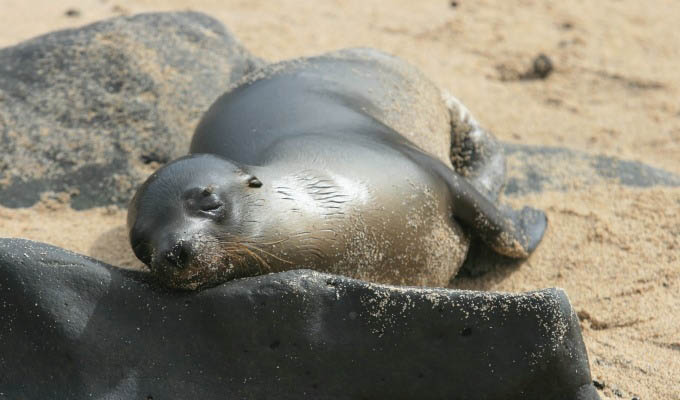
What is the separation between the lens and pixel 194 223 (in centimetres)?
269

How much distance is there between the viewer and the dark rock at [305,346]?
8.63ft

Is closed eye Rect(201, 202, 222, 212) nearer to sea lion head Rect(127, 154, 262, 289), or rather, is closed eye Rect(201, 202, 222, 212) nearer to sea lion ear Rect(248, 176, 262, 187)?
sea lion head Rect(127, 154, 262, 289)

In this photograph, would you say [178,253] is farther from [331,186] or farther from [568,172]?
[568,172]

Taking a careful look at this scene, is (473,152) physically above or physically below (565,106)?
above

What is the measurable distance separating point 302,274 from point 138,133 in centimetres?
248

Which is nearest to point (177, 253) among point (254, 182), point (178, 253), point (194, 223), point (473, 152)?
point (178, 253)

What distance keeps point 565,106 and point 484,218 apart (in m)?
2.93

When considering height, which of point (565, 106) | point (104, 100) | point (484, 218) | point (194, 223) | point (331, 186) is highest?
point (194, 223)

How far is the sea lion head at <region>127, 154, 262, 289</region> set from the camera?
8.64 feet

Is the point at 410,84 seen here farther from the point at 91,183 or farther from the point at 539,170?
the point at 91,183

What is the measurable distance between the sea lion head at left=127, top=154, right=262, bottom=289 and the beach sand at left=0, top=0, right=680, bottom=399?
1.19 metres

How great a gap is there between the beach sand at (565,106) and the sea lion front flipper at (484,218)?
117 mm

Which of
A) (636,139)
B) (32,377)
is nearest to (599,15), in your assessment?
(636,139)

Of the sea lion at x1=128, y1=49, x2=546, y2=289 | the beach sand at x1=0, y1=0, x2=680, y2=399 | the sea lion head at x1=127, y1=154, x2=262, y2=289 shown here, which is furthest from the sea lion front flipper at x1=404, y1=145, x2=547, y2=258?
the sea lion head at x1=127, y1=154, x2=262, y2=289
